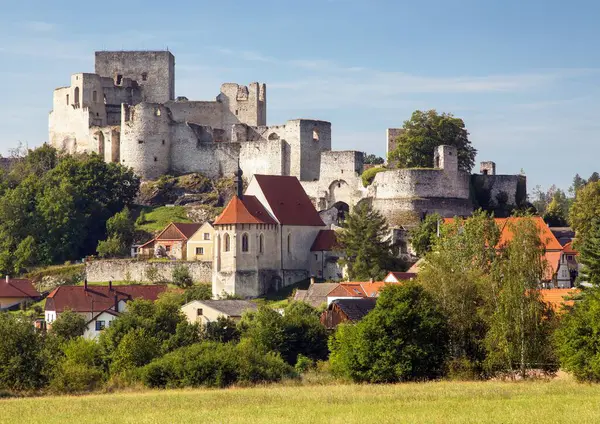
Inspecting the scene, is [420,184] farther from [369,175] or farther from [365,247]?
[365,247]

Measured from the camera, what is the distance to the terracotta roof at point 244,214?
2702 inches

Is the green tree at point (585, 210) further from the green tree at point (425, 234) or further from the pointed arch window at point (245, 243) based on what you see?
the pointed arch window at point (245, 243)

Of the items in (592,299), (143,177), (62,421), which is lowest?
(62,421)

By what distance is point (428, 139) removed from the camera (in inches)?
3059

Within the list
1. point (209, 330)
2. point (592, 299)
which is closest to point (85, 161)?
point (209, 330)

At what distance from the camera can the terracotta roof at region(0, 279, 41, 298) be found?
74125 millimetres

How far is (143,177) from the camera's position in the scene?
86688 mm

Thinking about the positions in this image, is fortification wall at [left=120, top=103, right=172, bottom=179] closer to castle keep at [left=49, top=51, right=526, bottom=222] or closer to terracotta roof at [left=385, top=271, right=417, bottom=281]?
castle keep at [left=49, top=51, right=526, bottom=222]

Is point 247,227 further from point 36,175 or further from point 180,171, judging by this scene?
point 36,175

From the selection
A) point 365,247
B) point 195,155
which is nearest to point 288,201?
point 365,247

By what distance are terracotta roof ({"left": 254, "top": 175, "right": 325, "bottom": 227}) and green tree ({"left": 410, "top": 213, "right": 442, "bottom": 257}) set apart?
5.59 meters

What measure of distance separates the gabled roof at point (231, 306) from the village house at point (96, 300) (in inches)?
212

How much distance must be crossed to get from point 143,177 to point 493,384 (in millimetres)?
45465

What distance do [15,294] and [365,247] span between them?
20.1 meters
